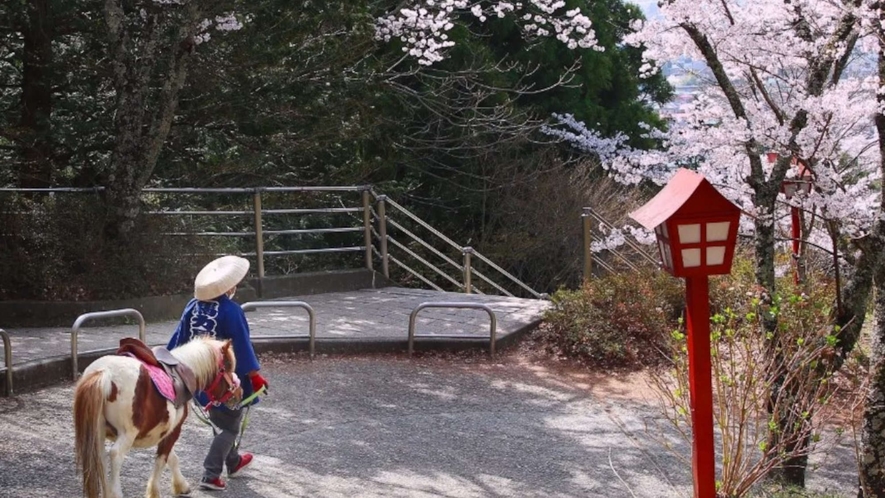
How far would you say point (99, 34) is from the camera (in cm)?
1319

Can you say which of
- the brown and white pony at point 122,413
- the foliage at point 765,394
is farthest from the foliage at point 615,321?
the brown and white pony at point 122,413

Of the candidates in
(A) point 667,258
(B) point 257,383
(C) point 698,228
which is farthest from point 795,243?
(B) point 257,383

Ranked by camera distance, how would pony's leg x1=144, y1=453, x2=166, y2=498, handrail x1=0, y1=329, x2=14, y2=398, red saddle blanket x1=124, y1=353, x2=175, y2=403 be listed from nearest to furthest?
red saddle blanket x1=124, y1=353, x2=175, y2=403, pony's leg x1=144, y1=453, x2=166, y2=498, handrail x1=0, y1=329, x2=14, y2=398

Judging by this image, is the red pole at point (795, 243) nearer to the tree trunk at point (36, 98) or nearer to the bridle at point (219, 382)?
the bridle at point (219, 382)

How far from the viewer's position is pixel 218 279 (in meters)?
6.19

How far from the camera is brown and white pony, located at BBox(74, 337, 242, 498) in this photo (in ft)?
17.0

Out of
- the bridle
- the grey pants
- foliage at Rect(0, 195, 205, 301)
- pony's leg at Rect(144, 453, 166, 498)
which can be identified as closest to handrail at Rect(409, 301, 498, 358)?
foliage at Rect(0, 195, 205, 301)

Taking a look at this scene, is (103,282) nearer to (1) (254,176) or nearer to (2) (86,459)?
(1) (254,176)

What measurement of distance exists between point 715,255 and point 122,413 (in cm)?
Result: 320

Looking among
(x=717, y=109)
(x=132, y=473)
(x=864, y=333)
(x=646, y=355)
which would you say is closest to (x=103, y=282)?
(x=132, y=473)

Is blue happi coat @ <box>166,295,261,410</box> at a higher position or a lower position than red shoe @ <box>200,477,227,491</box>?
higher

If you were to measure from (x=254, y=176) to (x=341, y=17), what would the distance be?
3.06 metres

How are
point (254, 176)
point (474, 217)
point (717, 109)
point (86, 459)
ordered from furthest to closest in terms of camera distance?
point (474, 217), point (254, 176), point (717, 109), point (86, 459)

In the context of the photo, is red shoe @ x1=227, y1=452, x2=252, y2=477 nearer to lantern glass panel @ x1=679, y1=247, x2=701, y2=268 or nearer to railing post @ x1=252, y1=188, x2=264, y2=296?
lantern glass panel @ x1=679, y1=247, x2=701, y2=268
